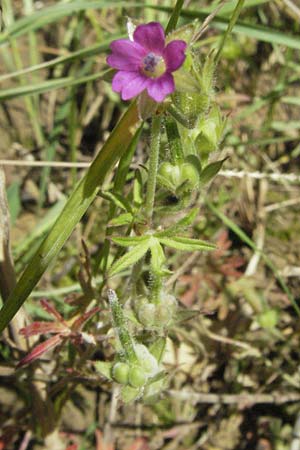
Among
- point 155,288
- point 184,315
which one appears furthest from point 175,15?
point 184,315

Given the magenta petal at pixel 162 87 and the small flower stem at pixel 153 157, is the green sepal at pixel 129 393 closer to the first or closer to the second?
the small flower stem at pixel 153 157

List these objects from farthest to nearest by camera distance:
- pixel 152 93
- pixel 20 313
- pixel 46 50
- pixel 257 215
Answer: pixel 46 50
pixel 257 215
pixel 20 313
pixel 152 93

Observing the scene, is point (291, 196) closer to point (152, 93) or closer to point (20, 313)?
point (20, 313)

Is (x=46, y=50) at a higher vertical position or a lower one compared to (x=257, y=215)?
higher

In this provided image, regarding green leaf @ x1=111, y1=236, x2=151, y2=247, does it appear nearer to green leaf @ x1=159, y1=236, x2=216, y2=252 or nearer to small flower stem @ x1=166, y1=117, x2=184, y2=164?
green leaf @ x1=159, y1=236, x2=216, y2=252

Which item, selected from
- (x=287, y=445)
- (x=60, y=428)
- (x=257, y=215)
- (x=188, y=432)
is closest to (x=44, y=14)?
(x=257, y=215)

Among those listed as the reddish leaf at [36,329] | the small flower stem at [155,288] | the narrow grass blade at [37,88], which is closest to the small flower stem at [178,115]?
the small flower stem at [155,288]
